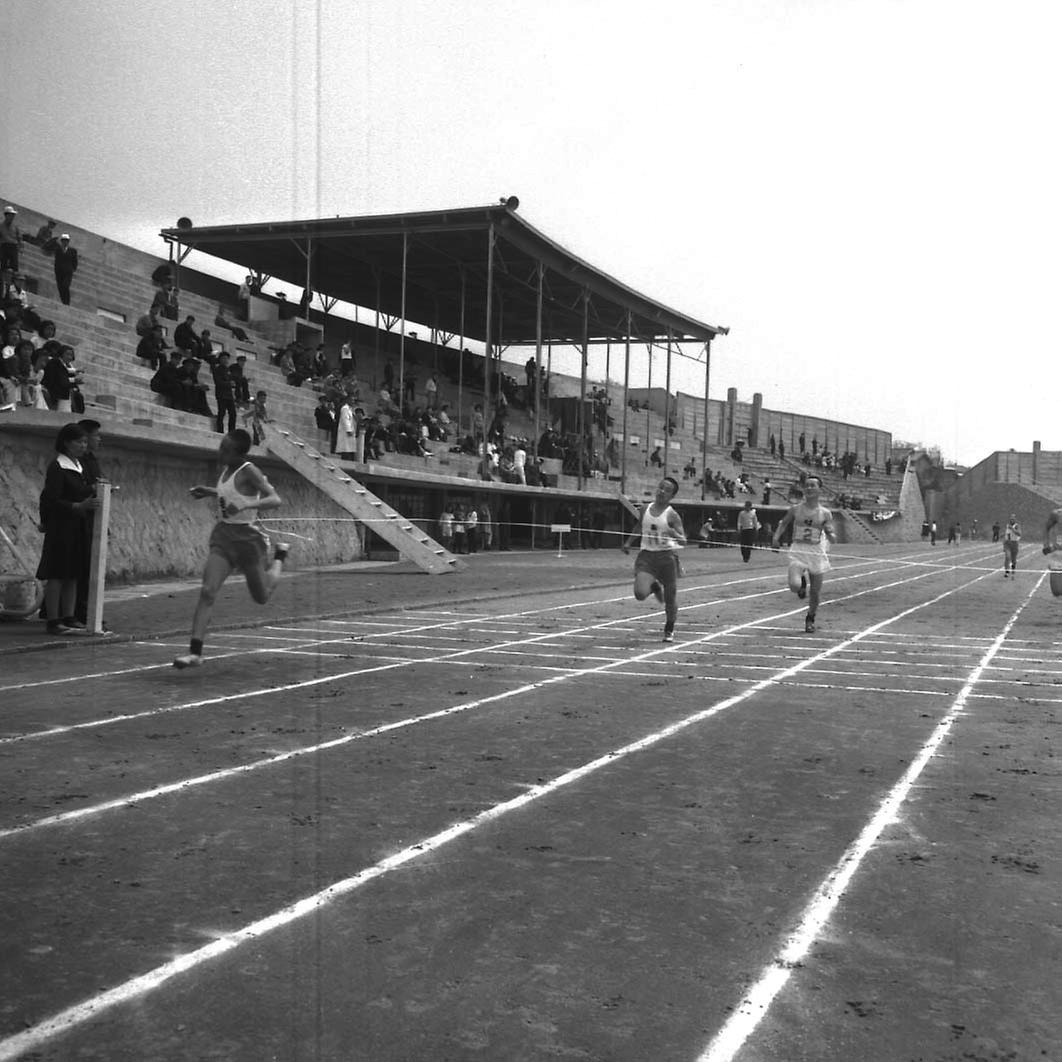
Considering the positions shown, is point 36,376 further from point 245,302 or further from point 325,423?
point 245,302

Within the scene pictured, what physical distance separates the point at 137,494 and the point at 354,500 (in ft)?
17.4

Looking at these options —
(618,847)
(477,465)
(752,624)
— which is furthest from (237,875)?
(477,465)

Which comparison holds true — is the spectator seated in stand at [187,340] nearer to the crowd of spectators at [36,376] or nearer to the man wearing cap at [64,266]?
the man wearing cap at [64,266]

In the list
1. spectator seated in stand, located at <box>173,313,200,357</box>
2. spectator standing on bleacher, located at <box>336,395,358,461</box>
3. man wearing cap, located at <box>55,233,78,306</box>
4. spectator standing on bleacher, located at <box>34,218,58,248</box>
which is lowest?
spectator standing on bleacher, located at <box>336,395,358,461</box>

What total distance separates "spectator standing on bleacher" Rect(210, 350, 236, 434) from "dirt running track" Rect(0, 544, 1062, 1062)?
1288 cm

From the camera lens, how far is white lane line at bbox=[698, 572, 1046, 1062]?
121 inches

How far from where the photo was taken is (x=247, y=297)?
35.5 m

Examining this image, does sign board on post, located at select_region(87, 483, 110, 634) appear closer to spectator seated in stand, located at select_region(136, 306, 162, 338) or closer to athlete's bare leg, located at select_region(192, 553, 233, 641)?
athlete's bare leg, located at select_region(192, 553, 233, 641)

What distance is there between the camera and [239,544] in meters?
9.55

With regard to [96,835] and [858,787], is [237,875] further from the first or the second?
[858,787]

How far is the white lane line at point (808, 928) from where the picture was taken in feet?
10.1

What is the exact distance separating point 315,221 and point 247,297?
123 inches

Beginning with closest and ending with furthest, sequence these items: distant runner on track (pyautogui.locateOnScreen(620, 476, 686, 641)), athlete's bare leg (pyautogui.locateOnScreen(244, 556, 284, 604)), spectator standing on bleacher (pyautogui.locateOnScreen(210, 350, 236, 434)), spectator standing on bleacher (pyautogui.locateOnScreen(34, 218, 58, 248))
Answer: athlete's bare leg (pyautogui.locateOnScreen(244, 556, 284, 604)), distant runner on track (pyautogui.locateOnScreen(620, 476, 686, 641)), spectator standing on bleacher (pyautogui.locateOnScreen(210, 350, 236, 434)), spectator standing on bleacher (pyautogui.locateOnScreen(34, 218, 58, 248))

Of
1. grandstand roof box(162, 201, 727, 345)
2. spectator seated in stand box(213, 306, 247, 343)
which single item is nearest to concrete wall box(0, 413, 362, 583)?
spectator seated in stand box(213, 306, 247, 343)
